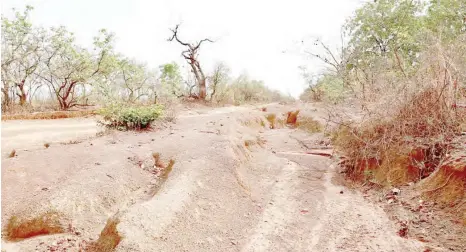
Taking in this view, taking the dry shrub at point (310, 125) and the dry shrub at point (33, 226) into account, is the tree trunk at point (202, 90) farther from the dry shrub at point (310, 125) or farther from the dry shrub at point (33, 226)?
the dry shrub at point (33, 226)

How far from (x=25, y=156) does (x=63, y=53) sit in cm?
1113

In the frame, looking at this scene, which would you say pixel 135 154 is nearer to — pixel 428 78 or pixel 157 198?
pixel 157 198

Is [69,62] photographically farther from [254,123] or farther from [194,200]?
[194,200]

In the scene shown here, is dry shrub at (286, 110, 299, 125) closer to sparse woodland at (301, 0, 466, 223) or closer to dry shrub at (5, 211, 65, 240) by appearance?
A: sparse woodland at (301, 0, 466, 223)

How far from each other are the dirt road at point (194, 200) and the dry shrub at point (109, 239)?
10 cm

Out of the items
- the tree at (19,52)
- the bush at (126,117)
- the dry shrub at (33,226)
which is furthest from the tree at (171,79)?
the dry shrub at (33,226)

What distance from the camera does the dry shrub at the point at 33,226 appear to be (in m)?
4.51

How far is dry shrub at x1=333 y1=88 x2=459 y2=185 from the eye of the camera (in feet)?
16.4

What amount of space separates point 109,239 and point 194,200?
1227 millimetres

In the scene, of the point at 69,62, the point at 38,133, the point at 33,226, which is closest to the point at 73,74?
the point at 69,62

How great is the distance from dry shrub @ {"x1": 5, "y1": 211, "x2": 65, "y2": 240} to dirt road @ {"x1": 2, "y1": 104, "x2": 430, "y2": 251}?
3.1 inches

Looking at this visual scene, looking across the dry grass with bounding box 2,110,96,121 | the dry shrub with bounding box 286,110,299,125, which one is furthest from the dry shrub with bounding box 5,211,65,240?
the dry shrub with bounding box 286,110,299,125

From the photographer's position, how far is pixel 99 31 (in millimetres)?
16797

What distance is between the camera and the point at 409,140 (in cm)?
536
